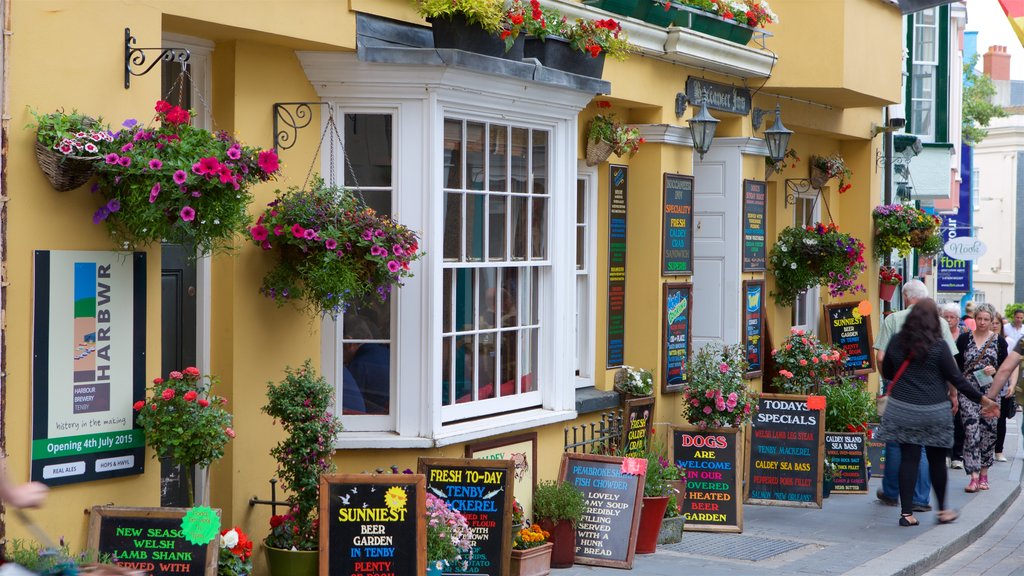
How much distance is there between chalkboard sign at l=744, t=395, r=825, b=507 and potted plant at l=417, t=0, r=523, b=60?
4.45m

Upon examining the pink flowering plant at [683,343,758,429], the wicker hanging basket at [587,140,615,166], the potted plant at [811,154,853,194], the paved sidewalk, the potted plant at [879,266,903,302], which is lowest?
the paved sidewalk

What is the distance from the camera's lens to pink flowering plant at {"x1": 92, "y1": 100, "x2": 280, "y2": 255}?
5594 millimetres

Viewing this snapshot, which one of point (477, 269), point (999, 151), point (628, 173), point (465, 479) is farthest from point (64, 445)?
point (999, 151)

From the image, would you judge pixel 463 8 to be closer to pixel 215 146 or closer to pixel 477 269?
pixel 477 269

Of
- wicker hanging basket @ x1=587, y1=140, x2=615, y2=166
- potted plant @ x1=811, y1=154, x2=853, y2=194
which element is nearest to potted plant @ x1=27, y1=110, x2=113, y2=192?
wicker hanging basket @ x1=587, y1=140, x2=615, y2=166

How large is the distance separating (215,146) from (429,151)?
7.01 ft

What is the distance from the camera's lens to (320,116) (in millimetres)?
7668

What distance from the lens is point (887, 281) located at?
16094mm

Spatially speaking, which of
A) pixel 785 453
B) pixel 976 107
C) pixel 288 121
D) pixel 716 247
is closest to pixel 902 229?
pixel 716 247

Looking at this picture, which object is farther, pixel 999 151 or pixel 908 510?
pixel 999 151

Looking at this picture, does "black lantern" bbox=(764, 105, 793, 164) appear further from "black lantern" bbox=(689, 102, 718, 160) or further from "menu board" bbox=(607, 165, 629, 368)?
"menu board" bbox=(607, 165, 629, 368)

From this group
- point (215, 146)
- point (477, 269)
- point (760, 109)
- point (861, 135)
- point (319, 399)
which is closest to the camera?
point (215, 146)

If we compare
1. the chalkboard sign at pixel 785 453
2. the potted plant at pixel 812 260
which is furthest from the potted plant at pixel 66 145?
the potted plant at pixel 812 260

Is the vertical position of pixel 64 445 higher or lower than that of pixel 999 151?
lower
